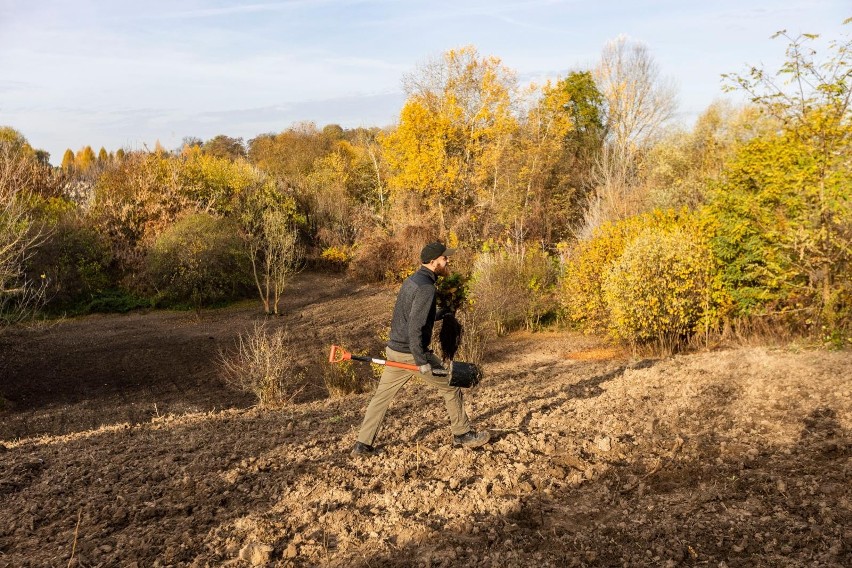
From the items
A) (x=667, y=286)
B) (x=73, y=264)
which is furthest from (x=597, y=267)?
(x=73, y=264)

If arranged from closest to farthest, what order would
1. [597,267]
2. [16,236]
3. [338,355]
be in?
[338,355] → [597,267] → [16,236]

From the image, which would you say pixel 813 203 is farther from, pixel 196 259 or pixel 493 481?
pixel 196 259

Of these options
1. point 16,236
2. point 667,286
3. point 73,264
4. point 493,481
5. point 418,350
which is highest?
point 16,236

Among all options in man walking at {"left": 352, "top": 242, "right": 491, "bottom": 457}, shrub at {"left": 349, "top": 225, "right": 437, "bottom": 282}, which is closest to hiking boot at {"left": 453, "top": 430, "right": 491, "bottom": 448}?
man walking at {"left": 352, "top": 242, "right": 491, "bottom": 457}

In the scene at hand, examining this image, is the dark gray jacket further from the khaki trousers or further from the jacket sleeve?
the khaki trousers

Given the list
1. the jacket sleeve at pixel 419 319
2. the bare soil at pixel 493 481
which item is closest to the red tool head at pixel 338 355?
the jacket sleeve at pixel 419 319

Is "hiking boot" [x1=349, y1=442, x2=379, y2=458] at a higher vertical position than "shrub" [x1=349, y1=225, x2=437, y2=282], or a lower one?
lower

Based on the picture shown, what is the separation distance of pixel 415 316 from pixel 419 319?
5 centimetres

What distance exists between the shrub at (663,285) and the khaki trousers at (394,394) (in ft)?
24.5

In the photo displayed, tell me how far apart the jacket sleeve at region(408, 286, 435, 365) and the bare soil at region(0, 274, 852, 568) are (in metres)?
0.98

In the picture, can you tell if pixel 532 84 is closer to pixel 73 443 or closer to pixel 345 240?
pixel 345 240

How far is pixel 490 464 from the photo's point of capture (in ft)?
17.8

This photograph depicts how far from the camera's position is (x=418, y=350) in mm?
5383

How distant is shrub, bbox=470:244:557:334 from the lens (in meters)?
16.2
